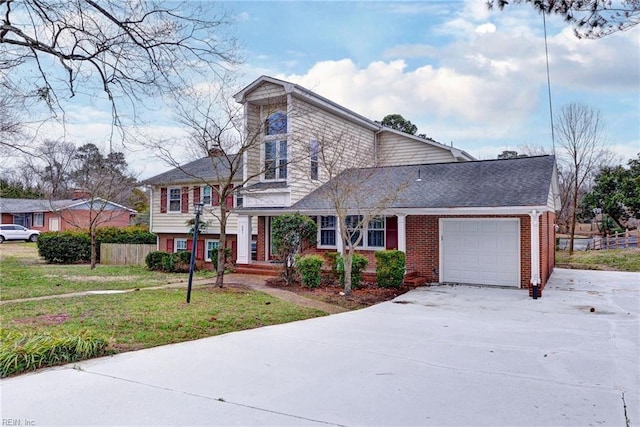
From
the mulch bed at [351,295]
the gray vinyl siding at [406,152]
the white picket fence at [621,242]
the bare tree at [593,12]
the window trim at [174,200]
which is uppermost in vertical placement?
the gray vinyl siding at [406,152]

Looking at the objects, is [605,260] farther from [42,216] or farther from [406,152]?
[42,216]

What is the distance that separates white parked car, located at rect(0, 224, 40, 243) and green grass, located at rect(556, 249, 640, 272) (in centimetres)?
3680

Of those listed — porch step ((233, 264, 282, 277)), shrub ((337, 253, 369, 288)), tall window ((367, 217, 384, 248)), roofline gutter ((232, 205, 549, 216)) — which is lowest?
porch step ((233, 264, 282, 277))

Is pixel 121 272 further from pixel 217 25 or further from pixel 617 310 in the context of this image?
pixel 617 310

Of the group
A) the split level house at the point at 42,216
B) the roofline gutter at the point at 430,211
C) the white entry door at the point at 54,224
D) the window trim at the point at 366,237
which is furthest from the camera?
the white entry door at the point at 54,224

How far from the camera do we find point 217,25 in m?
6.37

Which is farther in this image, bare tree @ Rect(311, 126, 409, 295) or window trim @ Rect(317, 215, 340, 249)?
window trim @ Rect(317, 215, 340, 249)

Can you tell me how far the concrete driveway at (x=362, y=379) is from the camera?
12.8 feet

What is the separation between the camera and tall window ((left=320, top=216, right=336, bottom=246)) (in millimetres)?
15961

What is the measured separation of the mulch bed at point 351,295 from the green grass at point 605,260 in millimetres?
11899

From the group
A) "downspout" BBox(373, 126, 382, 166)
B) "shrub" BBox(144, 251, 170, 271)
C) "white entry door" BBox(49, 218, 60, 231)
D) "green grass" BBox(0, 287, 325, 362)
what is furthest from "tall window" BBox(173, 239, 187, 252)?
"white entry door" BBox(49, 218, 60, 231)

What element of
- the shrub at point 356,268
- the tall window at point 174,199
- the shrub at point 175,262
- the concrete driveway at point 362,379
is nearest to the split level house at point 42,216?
the tall window at point 174,199

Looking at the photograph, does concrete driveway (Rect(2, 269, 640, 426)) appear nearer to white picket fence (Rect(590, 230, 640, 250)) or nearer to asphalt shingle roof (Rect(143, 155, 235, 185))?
asphalt shingle roof (Rect(143, 155, 235, 185))

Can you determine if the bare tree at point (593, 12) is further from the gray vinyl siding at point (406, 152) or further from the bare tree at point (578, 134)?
the bare tree at point (578, 134)
